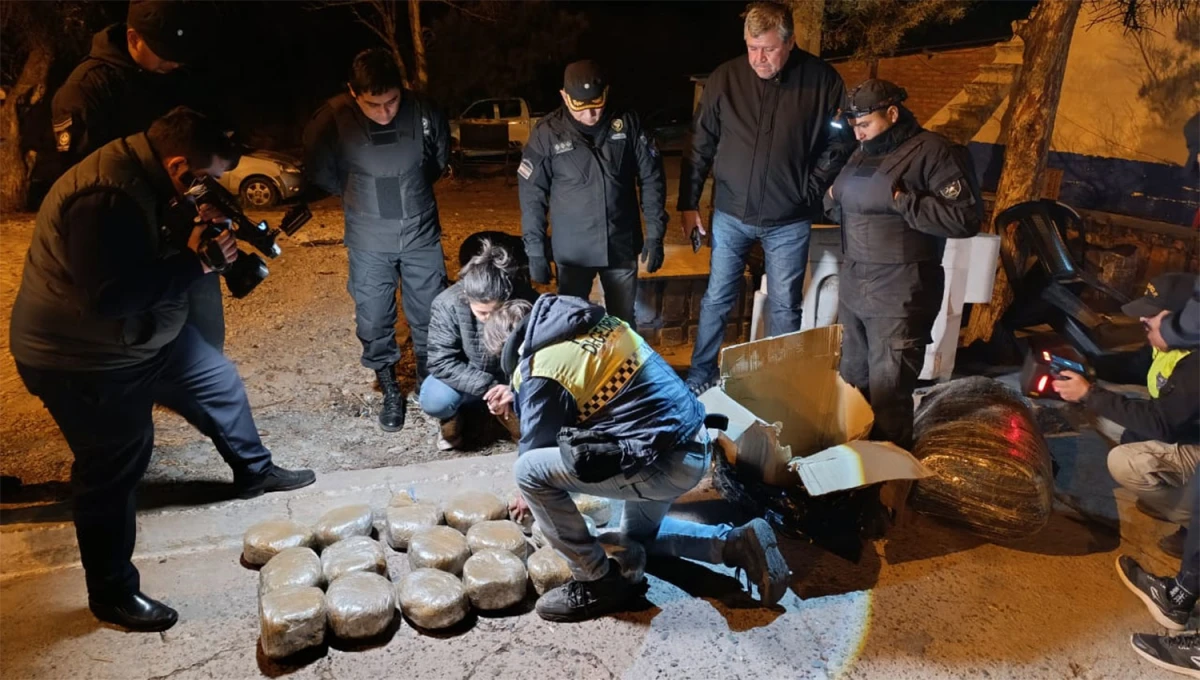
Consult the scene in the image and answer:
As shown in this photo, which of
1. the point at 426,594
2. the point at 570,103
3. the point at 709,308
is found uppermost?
the point at 570,103

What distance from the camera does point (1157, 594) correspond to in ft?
10.2

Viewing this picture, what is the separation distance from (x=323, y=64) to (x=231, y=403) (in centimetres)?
1841

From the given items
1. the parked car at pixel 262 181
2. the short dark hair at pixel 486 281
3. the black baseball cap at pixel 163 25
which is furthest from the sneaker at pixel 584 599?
the parked car at pixel 262 181

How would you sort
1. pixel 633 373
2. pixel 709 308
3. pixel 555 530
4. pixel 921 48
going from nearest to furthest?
pixel 633 373, pixel 555 530, pixel 709 308, pixel 921 48

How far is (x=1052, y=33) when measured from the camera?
5734 millimetres

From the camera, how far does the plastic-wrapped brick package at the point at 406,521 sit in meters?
3.37

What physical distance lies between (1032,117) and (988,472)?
3640 millimetres

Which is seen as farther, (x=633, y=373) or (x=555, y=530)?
(x=555, y=530)

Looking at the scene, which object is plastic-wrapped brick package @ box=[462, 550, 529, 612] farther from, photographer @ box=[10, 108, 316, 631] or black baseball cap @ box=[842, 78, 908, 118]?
black baseball cap @ box=[842, 78, 908, 118]

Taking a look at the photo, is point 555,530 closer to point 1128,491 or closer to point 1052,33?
point 1128,491

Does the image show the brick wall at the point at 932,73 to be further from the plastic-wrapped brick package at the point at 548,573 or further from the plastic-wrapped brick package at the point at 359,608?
the plastic-wrapped brick package at the point at 359,608

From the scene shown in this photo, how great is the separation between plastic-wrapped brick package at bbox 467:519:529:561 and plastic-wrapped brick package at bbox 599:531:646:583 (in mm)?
335

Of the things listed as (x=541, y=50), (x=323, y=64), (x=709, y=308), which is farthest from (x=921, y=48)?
(x=323, y=64)

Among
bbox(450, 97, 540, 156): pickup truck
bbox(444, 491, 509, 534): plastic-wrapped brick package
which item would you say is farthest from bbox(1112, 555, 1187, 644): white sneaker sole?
bbox(450, 97, 540, 156): pickup truck
